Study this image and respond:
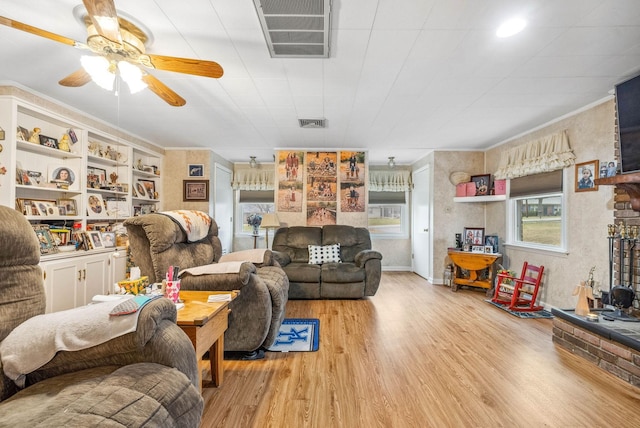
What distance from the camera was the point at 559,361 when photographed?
2.24 meters

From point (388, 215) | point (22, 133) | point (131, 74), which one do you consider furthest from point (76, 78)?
point (388, 215)

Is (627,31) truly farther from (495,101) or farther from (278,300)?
(278,300)

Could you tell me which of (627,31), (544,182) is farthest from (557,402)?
(544,182)

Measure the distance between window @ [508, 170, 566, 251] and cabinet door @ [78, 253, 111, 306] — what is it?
17.9 feet

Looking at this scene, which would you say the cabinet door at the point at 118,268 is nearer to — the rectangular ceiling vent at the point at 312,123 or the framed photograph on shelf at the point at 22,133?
the framed photograph on shelf at the point at 22,133

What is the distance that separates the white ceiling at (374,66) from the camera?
1727mm

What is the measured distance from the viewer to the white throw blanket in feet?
3.08

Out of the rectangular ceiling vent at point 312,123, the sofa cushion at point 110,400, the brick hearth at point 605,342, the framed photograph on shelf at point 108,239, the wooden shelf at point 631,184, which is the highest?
the rectangular ceiling vent at point 312,123

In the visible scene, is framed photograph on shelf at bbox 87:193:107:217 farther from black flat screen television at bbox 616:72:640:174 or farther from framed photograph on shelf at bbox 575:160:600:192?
framed photograph on shelf at bbox 575:160:600:192

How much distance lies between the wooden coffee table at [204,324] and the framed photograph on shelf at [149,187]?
334 cm

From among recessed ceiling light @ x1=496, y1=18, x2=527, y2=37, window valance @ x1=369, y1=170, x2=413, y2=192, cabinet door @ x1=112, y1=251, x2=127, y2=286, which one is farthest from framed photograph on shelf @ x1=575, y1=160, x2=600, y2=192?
cabinet door @ x1=112, y1=251, x2=127, y2=286

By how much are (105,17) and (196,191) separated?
382 centimetres

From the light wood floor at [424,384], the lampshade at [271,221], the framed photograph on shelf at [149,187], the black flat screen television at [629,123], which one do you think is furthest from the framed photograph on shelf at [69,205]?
the black flat screen television at [629,123]

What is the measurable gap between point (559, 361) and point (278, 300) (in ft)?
7.49
